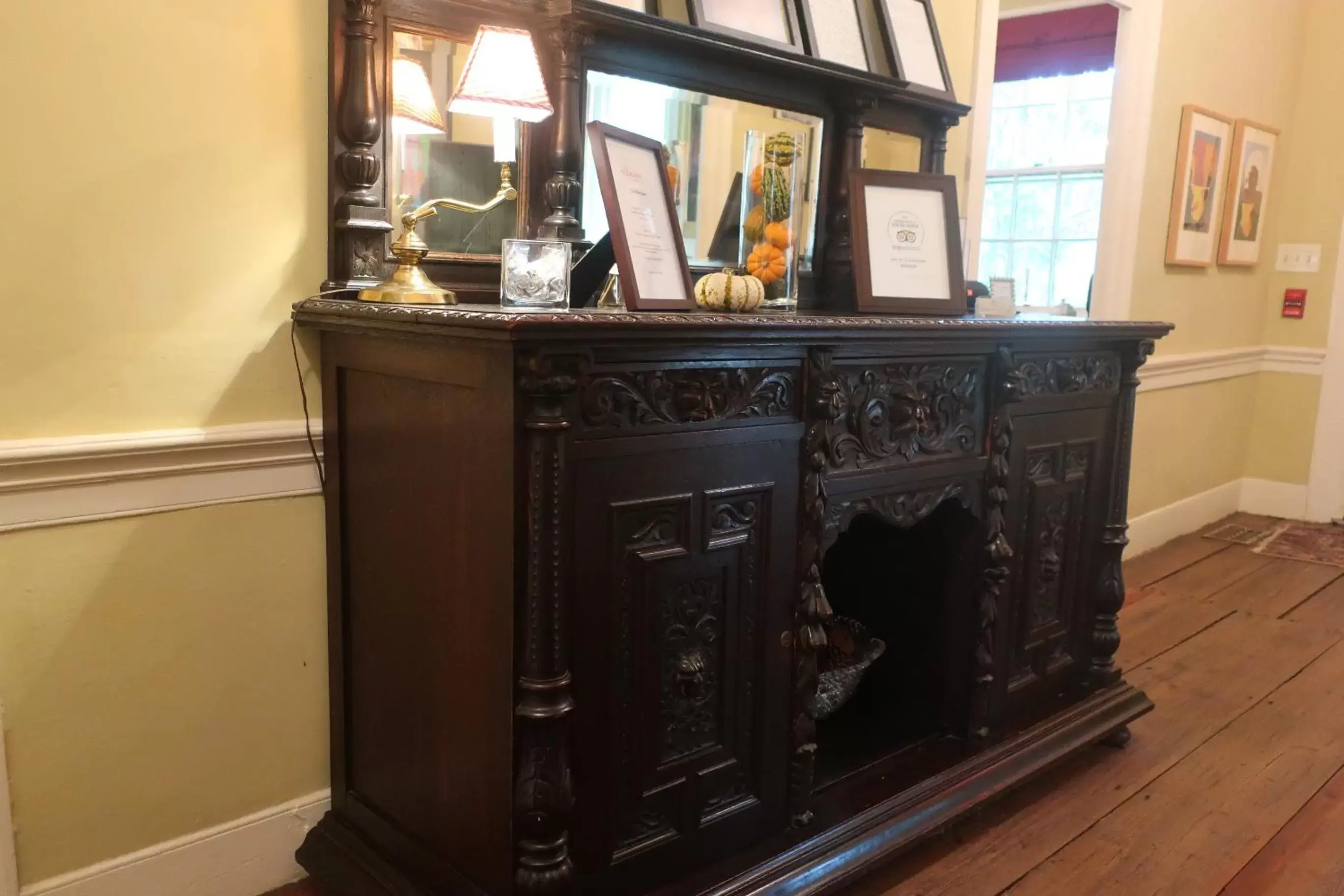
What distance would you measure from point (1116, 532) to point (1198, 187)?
2185mm

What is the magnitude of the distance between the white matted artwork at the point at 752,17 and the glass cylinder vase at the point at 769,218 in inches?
7.8

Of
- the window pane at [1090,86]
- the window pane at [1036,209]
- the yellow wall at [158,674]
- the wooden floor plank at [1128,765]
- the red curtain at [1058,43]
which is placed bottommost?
the wooden floor plank at [1128,765]

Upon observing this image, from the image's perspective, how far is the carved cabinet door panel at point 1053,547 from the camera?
2074 mm

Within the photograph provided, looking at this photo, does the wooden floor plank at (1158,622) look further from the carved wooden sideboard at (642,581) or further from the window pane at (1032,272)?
the window pane at (1032,272)

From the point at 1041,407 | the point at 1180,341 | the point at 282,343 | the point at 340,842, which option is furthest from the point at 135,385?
the point at 1180,341

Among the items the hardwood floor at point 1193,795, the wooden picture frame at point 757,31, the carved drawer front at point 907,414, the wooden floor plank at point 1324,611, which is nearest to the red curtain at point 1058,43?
the wooden floor plank at point 1324,611

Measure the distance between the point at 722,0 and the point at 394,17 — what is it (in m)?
0.69

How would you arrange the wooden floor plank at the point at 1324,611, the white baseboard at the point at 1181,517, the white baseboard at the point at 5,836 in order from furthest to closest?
the white baseboard at the point at 1181,517 → the wooden floor plank at the point at 1324,611 → the white baseboard at the point at 5,836

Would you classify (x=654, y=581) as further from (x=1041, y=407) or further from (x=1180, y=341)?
(x=1180, y=341)

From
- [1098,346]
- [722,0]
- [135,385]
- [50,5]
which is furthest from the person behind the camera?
[1098,346]

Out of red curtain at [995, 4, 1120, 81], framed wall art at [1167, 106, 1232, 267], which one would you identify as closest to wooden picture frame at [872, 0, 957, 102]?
framed wall art at [1167, 106, 1232, 267]

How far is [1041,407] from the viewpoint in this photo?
80.4 inches

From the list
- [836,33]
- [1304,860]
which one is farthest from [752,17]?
[1304,860]

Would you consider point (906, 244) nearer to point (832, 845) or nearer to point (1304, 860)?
point (832, 845)
